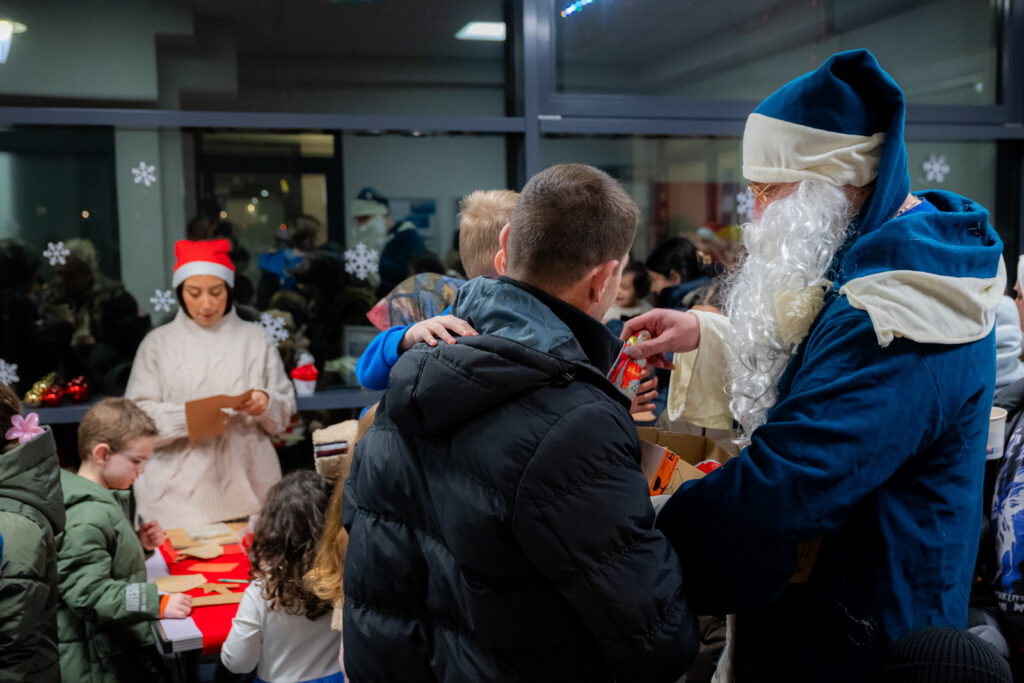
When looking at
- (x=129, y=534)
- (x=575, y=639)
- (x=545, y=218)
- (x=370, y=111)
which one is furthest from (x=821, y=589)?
(x=370, y=111)

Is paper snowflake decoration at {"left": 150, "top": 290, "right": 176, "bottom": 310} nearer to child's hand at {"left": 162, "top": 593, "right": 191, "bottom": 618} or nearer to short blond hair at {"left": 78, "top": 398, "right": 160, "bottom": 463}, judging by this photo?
short blond hair at {"left": 78, "top": 398, "right": 160, "bottom": 463}

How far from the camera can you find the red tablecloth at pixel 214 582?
3.18 meters

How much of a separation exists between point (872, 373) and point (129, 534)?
2813mm

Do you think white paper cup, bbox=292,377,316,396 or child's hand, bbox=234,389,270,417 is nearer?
child's hand, bbox=234,389,270,417

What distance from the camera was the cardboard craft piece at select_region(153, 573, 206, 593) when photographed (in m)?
3.48

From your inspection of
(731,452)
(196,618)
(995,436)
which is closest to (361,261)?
(196,618)

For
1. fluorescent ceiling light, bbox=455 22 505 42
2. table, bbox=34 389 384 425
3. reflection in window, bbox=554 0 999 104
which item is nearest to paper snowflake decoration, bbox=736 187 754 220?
reflection in window, bbox=554 0 999 104

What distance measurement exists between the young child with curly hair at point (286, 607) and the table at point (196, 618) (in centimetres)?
10

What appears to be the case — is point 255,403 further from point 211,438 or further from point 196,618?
point 196,618

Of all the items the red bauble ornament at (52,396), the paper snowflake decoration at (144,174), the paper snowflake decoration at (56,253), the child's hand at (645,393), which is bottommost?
the red bauble ornament at (52,396)

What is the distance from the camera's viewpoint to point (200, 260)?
4574 millimetres

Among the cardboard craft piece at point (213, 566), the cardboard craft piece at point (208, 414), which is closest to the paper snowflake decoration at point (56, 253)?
the cardboard craft piece at point (208, 414)

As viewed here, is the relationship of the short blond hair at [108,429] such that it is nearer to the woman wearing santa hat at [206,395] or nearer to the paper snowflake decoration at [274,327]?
the woman wearing santa hat at [206,395]

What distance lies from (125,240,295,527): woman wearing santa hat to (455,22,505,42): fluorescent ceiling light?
180 cm
